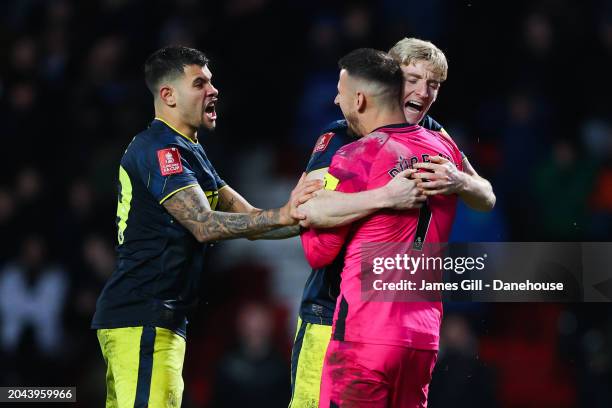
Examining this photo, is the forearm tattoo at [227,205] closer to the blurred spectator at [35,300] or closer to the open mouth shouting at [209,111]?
the open mouth shouting at [209,111]

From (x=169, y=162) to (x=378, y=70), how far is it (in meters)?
1.08

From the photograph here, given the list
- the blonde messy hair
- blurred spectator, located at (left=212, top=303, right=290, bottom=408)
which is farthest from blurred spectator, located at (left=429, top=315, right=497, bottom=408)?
the blonde messy hair

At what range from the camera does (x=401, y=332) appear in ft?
12.8

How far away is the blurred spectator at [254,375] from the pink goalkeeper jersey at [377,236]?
9.87 ft

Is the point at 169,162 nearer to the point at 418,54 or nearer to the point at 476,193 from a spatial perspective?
the point at 418,54

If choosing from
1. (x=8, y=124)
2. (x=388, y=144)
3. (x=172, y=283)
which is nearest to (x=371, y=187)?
(x=388, y=144)

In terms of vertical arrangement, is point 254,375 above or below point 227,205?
below

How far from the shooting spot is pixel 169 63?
4852mm

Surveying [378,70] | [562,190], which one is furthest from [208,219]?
[562,190]

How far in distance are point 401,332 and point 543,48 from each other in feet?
16.4

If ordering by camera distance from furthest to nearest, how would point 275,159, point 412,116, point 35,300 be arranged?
point 275,159 → point 35,300 → point 412,116

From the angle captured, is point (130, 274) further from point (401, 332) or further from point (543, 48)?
point (543, 48)

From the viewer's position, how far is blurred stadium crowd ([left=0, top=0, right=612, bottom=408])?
285 inches

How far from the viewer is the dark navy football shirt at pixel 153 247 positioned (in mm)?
4543
